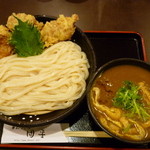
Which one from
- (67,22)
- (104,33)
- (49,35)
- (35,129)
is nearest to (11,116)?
(35,129)

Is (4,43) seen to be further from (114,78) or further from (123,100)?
(123,100)

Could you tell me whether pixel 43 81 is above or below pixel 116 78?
below

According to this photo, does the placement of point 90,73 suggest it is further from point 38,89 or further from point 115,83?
point 38,89

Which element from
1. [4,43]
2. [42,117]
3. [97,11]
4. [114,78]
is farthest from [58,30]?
[97,11]

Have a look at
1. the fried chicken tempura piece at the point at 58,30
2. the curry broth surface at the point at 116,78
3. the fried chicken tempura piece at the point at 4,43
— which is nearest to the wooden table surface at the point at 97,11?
the fried chicken tempura piece at the point at 58,30

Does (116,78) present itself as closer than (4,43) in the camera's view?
Yes

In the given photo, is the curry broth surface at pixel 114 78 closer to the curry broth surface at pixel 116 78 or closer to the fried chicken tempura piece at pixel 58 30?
the curry broth surface at pixel 116 78
